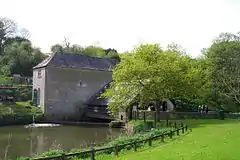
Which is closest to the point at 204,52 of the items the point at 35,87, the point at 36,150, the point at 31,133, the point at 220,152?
the point at 35,87

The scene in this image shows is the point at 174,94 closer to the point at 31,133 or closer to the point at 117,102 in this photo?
the point at 117,102

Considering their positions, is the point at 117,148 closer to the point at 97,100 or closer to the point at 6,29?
the point at 97,100

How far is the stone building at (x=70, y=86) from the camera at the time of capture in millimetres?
51906

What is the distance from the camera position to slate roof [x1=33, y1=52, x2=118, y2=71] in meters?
52.9

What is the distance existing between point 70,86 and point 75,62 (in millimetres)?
3633

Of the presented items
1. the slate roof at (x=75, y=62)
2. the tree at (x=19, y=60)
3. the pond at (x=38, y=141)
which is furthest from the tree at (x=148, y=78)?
the tree at (x=19, y=60)

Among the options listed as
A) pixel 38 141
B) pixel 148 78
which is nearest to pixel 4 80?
pixel 38 141

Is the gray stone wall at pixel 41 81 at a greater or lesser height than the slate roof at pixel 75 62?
lesser

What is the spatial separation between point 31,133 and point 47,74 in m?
16.5

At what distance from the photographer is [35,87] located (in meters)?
55.5

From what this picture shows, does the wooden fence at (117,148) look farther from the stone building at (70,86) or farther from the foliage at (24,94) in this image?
the foliage at (24,94)

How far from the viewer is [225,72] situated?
4800 cm

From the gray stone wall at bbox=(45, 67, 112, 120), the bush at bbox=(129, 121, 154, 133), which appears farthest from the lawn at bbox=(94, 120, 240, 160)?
the gray stone wall at bbox=(45, 67, 112, 120)

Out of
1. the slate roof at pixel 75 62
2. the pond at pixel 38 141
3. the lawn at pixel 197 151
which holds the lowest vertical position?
the pond at pixel 38 141
